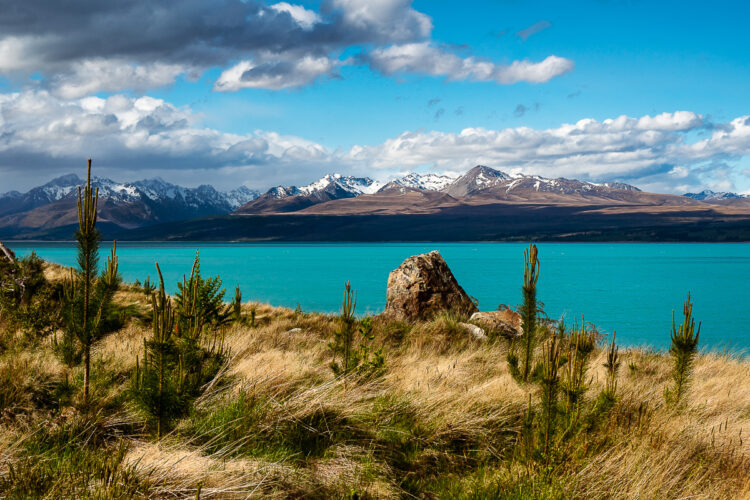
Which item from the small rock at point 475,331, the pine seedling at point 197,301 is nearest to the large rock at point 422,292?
the small rock at point 475,331

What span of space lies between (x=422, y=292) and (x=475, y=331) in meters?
3.38

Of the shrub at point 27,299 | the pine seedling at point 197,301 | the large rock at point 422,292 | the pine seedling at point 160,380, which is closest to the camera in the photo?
the pine seedling at point 160,380

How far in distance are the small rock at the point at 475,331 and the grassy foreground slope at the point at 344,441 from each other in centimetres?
467

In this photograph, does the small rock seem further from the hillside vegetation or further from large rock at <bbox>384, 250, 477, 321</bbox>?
the hillside vegetation

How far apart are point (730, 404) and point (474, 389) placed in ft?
11.0

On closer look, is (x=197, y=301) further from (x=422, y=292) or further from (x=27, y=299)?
(x=422, y=292)

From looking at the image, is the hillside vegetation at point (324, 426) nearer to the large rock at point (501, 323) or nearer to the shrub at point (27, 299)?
the shrub at point (27, 299)

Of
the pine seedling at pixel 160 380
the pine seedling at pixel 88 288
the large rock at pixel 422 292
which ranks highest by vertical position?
the pine seedling at pixel 88 288

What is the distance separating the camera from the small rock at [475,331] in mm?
11580

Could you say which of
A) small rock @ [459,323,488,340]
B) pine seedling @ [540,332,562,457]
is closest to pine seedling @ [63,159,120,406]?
pine seedling @ [540,332,562,457]

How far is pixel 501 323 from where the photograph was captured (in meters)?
13.0

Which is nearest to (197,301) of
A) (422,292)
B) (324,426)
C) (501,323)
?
(324,426)

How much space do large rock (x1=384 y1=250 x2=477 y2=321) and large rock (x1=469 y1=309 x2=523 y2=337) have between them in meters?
1.35

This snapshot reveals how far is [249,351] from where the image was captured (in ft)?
27.8
